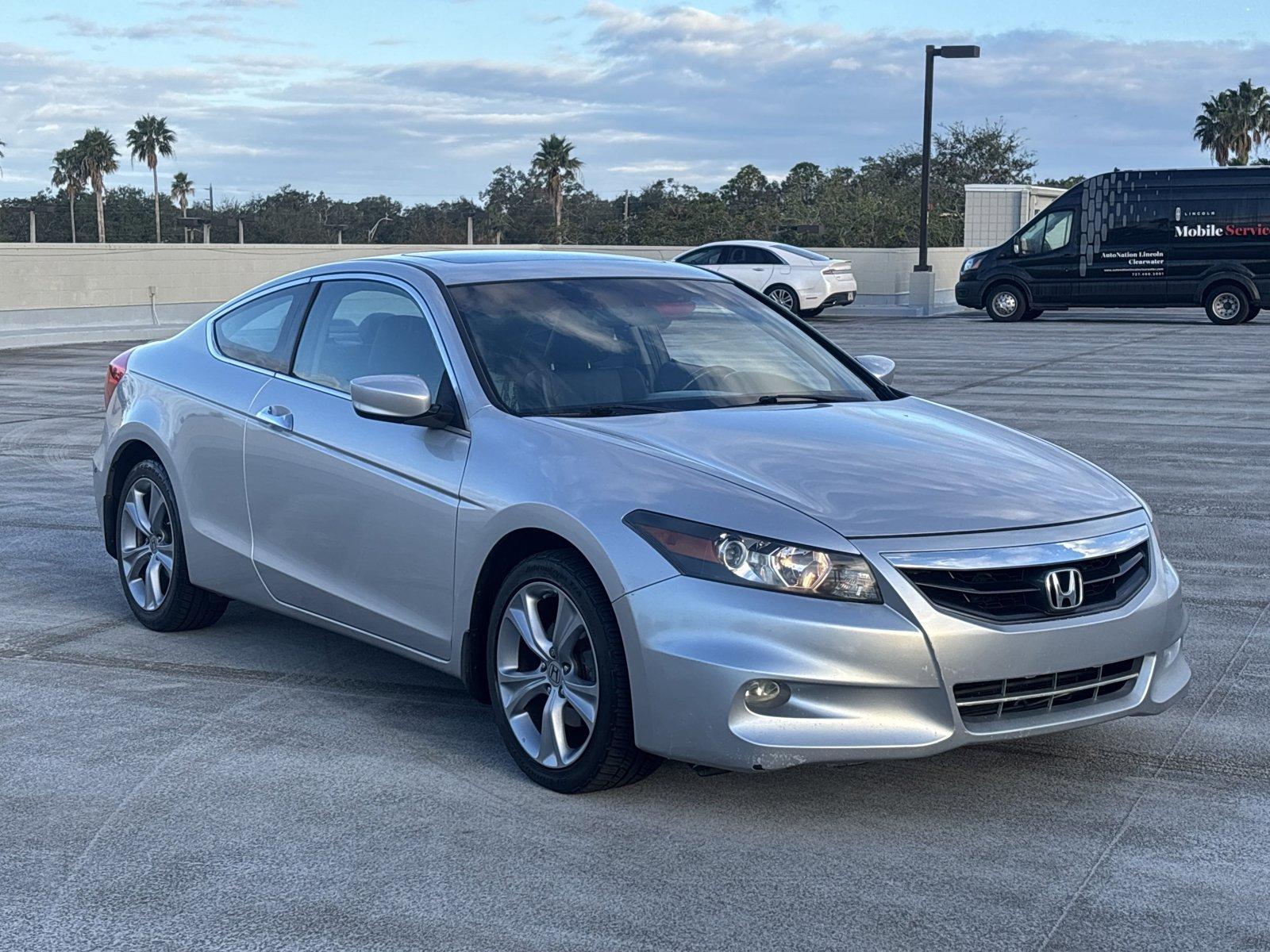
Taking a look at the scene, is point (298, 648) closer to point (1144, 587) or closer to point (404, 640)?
point (404, 640)

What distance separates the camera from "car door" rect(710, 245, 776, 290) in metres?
31.7

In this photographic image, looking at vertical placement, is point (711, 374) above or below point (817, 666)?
above

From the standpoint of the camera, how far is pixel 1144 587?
4.75 metres

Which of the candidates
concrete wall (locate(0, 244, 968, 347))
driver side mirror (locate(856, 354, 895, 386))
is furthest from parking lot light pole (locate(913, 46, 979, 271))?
driver side mirror (locate(856, 354, 895, 386))

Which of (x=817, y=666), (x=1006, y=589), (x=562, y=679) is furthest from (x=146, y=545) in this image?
(x=1006, y=589)

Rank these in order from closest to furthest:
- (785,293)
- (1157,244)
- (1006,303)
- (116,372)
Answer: (116,372)
(1157,244)
(1006,303)
(785,293)

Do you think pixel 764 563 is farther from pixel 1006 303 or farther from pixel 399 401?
pixel 1006 303

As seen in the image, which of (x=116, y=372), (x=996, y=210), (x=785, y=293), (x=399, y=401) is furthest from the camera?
(x=996, y=210)

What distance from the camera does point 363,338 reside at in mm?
5922

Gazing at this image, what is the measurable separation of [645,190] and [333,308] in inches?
2447

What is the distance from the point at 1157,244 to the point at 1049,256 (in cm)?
189

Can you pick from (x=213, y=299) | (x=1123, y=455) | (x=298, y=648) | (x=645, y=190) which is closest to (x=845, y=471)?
(x=298, y=648)

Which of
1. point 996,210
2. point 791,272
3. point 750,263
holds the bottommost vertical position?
point 791,272

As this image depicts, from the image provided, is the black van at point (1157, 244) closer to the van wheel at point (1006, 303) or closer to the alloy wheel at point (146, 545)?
the van wheel at point (1006, 303)
